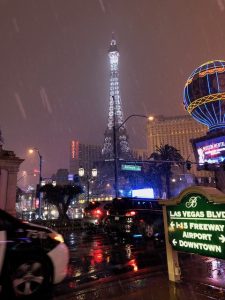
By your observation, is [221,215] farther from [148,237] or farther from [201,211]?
[148,237]

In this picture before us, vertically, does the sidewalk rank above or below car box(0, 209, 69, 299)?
below

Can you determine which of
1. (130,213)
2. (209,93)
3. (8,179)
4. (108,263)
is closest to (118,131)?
(209,93)

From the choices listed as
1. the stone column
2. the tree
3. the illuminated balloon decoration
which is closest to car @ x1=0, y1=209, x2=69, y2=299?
the stone column

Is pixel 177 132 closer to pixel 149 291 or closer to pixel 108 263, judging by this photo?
pixel 108 263

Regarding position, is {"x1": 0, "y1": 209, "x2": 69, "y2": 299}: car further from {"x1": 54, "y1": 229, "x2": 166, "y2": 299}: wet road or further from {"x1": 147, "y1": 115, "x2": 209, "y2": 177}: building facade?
{"x1": 147, "y1": 115, "x2": 209, "y2": 177}: building facade

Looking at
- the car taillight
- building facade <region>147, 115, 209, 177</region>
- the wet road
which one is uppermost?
building facade <region>147, 115, 209, 177</region>

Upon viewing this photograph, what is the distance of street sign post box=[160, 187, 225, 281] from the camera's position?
5.86m

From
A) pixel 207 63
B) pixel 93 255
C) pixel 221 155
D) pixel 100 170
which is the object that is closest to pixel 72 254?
pixel 93 255

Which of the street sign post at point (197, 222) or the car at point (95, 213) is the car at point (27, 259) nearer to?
the street sign post at point (197, 222)

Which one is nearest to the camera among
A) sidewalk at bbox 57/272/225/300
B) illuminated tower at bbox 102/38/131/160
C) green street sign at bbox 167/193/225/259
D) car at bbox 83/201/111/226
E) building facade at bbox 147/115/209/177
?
sidewalk at bbox 57/272/225/300

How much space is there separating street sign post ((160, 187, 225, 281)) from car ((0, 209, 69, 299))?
98.3 inches

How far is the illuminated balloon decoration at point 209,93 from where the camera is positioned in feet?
122

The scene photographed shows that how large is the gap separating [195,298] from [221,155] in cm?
3202

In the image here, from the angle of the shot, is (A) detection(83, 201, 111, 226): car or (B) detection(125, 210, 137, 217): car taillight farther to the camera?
(A) detection(83, 201, 111, 226): car
